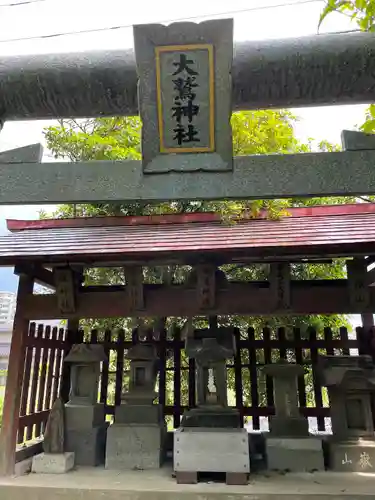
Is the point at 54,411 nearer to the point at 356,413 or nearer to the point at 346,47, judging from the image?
the point at 356,413

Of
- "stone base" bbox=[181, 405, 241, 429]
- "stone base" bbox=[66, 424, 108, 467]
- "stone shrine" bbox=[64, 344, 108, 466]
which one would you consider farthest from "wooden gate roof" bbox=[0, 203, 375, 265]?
"stone base" bbox=[66, 424, 108, 467]

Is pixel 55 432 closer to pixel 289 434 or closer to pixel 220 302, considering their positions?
pixel 220 302

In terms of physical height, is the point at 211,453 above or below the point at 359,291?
below

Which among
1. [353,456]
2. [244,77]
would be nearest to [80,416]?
[353,456]

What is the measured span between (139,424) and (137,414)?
13 centimetres

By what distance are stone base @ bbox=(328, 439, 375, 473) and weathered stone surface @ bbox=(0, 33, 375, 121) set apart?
4.08m

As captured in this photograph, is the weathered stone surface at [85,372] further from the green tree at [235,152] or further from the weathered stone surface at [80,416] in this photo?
the green tree at [235,152]

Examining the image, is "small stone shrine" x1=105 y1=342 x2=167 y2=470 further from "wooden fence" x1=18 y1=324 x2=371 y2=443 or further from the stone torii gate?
the stone torii gate

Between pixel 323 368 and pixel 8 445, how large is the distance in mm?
3766

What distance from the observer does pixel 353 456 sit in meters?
4.52

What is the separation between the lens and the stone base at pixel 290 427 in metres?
4.82

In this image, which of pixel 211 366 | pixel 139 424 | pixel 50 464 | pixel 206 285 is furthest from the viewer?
pixel 211 366

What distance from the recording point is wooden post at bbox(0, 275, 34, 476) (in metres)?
4.30

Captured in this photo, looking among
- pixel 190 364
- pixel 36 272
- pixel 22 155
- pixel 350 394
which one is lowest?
pixel 350 394
